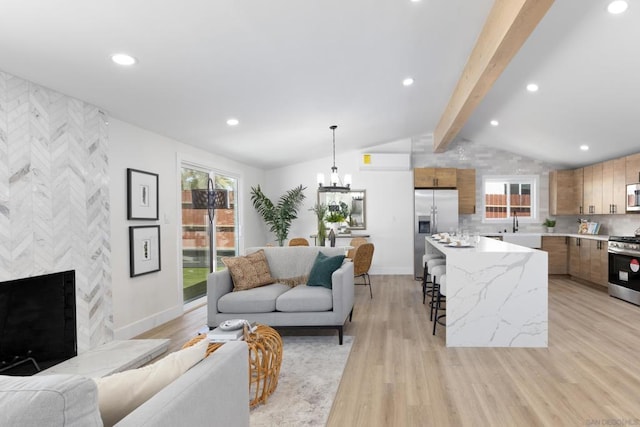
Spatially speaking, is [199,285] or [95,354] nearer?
[95,354]

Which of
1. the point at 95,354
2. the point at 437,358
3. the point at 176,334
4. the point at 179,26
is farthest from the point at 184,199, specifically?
the point at 437,358

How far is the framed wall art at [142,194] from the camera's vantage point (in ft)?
12.8

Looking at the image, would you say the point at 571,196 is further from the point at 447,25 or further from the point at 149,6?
the point at 149,6

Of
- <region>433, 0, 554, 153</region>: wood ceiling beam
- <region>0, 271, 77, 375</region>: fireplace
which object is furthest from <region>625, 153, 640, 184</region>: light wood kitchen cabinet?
<region>0, 271, 77, 375</region>: fireplace

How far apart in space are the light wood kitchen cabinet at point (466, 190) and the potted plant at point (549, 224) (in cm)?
147

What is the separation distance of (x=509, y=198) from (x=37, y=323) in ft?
26.1

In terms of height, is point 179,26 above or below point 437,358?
above

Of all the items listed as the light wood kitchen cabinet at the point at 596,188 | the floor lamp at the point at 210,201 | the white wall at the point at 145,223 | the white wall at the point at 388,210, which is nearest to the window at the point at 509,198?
the light wood kitchen cabinet at the point at 596,188

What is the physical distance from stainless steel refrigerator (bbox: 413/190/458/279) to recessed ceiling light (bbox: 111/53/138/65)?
18.9 ft

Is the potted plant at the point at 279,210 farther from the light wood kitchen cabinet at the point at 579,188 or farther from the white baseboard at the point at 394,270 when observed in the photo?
the light wood kitchen cabinet at the point at 579,188

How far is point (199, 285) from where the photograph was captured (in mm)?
5512

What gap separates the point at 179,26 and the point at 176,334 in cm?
302

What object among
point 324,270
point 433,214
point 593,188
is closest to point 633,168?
point 593,188

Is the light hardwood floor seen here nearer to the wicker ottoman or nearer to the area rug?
the area rug
